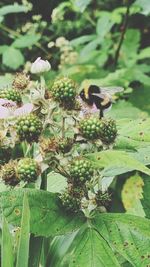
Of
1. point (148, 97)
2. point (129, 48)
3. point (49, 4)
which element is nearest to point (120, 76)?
point (148, 97)

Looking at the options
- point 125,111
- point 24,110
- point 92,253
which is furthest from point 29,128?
point 125,111

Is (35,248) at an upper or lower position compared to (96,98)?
lower

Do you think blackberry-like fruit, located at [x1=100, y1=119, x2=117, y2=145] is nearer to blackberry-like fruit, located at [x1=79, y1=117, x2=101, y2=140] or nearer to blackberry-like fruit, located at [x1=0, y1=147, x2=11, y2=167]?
blackberry-like fruit, located at [x1=79, y1=117, x2=101, y2=140]

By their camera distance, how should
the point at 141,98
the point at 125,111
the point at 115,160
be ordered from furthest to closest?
the point at 141,98 < the point at 125,111 < the point at 115,160

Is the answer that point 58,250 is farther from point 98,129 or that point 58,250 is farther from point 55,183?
point 98,129

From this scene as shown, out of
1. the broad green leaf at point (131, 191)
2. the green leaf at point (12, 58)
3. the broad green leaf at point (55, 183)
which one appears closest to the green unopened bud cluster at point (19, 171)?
the broad green leaf at point (55, 183)

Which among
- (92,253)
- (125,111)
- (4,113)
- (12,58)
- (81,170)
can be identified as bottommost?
(92,253)

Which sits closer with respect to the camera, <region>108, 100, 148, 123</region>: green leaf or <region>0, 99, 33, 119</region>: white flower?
<region>0, 99, 33, 119</region>: white flower

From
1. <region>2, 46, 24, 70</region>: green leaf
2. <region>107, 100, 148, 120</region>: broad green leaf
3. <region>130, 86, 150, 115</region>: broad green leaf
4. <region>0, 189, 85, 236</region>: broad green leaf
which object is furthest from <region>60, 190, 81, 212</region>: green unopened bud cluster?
<region>2, 46, 24, 70</region>: green leaf
